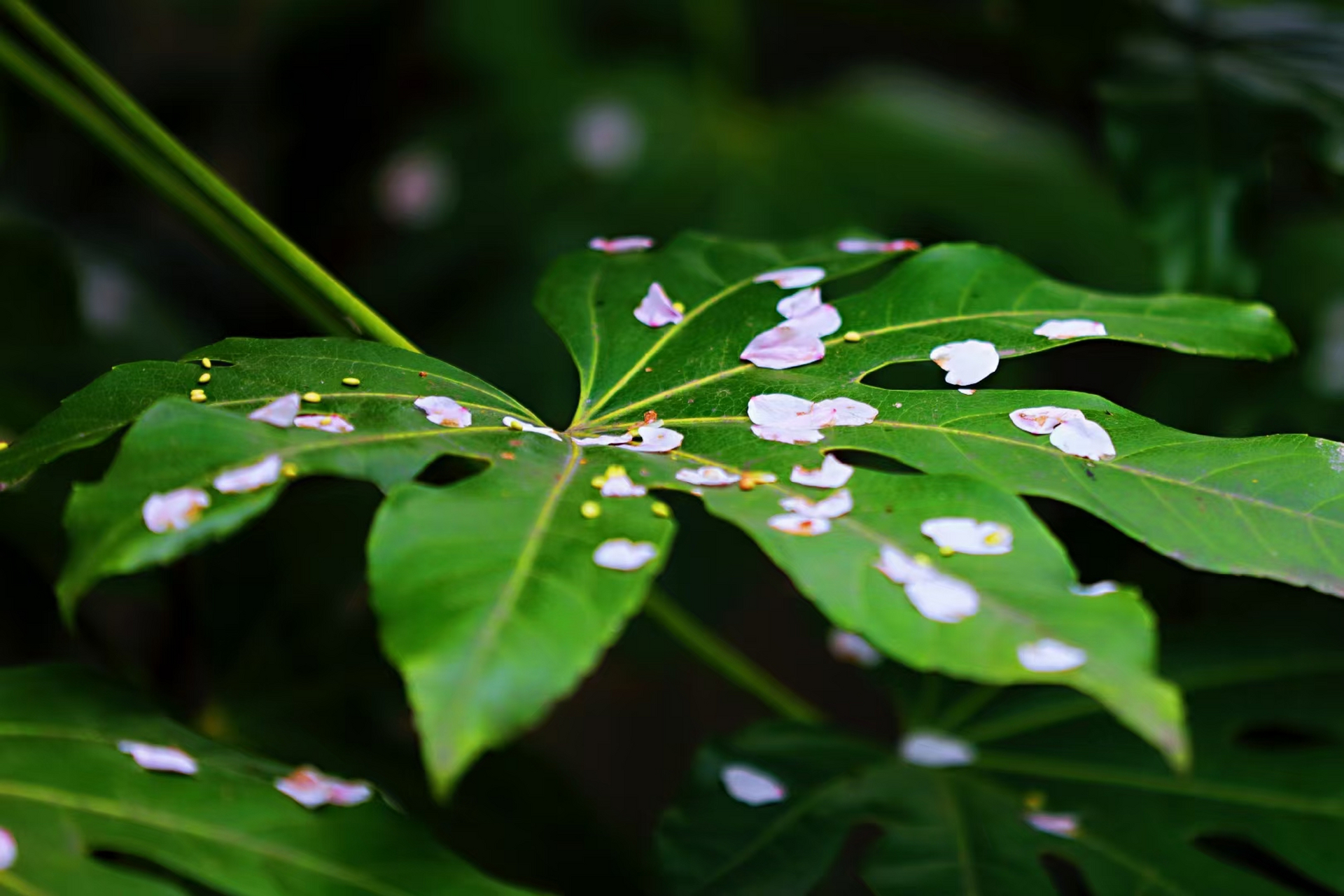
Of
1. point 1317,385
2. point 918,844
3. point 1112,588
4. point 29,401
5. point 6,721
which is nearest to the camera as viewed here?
point 1112,588

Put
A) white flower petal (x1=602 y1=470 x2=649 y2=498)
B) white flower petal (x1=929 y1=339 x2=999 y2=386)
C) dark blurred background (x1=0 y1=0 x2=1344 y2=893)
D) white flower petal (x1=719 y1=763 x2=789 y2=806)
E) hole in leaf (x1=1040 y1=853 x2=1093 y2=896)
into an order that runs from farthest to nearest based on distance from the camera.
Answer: hole in leaf (x1=1040 y1=853 x2=1093 y2=896), dark blurred background (x1=0 y1=0 x2=1344 y2=893), white flower petal (x1=719 y1=763 x2=789 y2=806), white flower petal (x1=929 y1=339 x2=999 y2=386), white flower petal (x1=602 y1=470 x2=649 y2=498)

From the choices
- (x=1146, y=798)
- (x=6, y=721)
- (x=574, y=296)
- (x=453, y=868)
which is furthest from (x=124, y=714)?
(x=1146, y=798)

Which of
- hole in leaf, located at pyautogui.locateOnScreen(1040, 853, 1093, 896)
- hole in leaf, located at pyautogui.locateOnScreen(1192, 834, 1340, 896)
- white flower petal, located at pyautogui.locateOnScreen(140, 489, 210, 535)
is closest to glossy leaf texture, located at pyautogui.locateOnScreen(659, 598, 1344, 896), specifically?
hole in leaf, located at pyautogui.locateOnScreen(1192, 834, 1340, 896)

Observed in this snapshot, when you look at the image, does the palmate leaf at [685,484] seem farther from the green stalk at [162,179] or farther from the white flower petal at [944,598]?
the green stalk at [162,179]

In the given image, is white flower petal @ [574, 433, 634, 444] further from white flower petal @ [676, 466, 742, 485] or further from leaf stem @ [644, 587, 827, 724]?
leaf stem @ [644, 587, 827, 724]

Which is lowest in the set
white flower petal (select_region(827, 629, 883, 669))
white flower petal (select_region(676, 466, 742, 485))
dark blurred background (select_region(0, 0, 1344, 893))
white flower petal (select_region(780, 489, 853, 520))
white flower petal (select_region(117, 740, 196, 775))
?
white flower petal (select_region(117, 740, 196, 775))

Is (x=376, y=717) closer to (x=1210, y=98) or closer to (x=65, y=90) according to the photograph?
(x=65, y=90)
